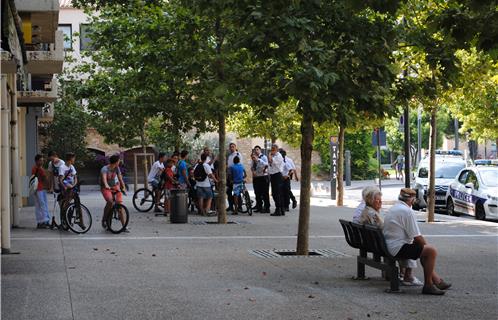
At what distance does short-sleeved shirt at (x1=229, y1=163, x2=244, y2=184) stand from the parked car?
7.31 meters

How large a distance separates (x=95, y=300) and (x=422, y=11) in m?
11.8

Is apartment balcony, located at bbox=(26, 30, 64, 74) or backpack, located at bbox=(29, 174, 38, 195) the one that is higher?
apartment balcony, located at bbox=(26, 30, 64, 74)

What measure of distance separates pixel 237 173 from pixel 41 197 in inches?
258

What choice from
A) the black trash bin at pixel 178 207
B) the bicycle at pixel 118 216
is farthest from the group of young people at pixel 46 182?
the black trash bin at pixel 178 207

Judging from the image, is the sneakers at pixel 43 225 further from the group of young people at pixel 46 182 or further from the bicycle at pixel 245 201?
the bicycle at pixel 245 201

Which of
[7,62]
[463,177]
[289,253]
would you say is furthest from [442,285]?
[463,177]

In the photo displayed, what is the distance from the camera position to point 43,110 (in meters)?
37.7

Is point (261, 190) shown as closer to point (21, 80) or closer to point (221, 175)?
point (221, 175)

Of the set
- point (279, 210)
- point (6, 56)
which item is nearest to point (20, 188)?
point (279, 210)

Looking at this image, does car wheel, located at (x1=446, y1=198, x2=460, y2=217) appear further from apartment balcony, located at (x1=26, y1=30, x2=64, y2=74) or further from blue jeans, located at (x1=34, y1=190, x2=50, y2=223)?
blue jeans, located at (x1=34, y1=190, x2=50, y2=223)

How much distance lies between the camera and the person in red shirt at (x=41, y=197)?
63.0 feet

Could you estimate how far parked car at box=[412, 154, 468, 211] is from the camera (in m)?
29.0

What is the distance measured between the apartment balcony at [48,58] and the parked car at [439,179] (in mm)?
12407

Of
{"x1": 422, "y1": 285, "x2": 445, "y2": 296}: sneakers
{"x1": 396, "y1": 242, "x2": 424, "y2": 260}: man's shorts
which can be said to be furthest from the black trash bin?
{"x1": 422, "y1": 285, "x2": 445, "y2": 296}: sneakers
